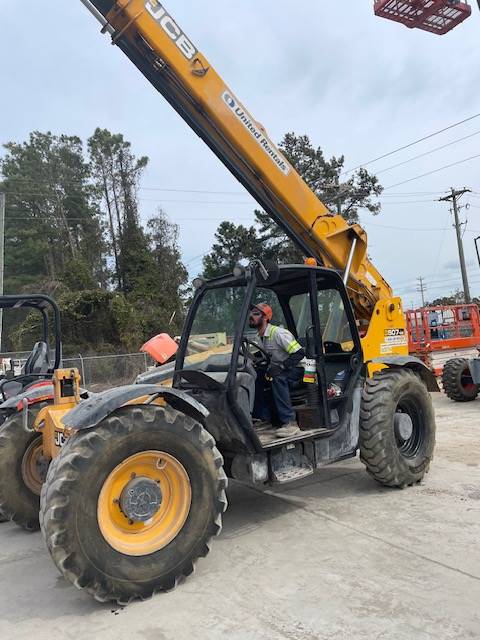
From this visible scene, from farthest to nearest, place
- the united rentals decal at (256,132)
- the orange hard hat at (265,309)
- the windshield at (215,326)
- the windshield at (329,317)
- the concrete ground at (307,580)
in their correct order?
the united rentals decal at (256,132) < the windshield at (329,317) < the orange hard hat at (265,309) < the windshield at (215,326) < the concrete ground at (307,580)

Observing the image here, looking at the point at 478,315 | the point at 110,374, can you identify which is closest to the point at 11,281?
the point at 110,374

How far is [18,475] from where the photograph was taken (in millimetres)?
5137

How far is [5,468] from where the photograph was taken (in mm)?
5102

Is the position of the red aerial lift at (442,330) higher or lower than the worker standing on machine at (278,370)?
higher

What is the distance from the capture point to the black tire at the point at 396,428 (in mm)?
5336

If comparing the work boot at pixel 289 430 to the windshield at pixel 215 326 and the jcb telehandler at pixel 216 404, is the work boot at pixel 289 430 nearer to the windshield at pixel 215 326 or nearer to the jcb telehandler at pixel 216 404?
the jcb telehandler at pixel 216 404

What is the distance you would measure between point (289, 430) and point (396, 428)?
54.6 inches

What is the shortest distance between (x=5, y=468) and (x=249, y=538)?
2.40 metres

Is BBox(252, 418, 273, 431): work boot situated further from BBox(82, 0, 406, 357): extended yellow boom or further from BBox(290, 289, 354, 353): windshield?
BBox(82, 0, 406, 357): extended yellow boom

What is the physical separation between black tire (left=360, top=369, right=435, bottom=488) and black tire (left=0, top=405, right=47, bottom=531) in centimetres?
318

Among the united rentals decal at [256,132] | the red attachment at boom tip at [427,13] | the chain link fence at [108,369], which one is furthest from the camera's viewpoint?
the chain link fence at [108,369]

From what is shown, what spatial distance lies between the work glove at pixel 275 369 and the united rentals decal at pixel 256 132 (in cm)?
303

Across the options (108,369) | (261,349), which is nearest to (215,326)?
(261,349)

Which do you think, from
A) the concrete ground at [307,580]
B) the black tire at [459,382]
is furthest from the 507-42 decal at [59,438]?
the black tire at [459,382]
